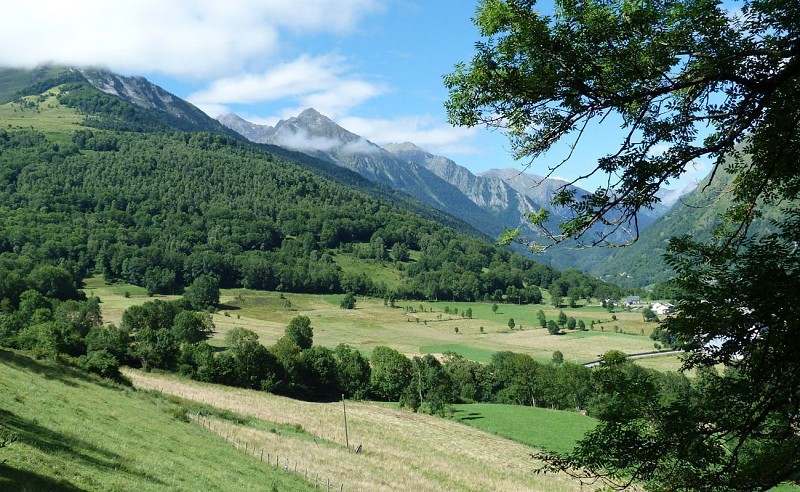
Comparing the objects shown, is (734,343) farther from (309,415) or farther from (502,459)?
(309,415)

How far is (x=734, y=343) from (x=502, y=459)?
144 feet

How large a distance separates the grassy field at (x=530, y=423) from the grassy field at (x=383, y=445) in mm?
1321

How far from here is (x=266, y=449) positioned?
3447 centimetres

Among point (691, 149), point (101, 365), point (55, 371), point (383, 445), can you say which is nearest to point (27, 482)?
point (691, 149)

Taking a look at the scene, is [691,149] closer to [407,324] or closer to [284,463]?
[284,463]

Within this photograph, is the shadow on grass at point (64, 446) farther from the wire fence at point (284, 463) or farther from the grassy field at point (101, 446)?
the wire fence at point (284, 463)

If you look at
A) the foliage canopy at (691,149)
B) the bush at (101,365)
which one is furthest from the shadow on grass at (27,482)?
the bush at (101,365)

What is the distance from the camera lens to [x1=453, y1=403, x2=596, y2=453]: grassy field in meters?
59.6

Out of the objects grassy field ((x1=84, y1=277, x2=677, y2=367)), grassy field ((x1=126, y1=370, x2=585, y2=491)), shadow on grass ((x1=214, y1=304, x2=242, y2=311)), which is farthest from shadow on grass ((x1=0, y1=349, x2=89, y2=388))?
shadow on grass ((x1=214, y1=304, x2=242, y2=311))

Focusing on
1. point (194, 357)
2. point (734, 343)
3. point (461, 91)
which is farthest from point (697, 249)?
point (194, 357)

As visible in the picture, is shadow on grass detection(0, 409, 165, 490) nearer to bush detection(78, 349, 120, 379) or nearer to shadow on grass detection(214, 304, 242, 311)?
bush detection(78, 349, 120, 379)

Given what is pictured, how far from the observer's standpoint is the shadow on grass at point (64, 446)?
1859 centimetres

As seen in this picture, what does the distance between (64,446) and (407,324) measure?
420 ft

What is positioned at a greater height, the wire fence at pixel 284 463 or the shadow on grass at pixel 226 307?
the wire fence at pixel 284 463
